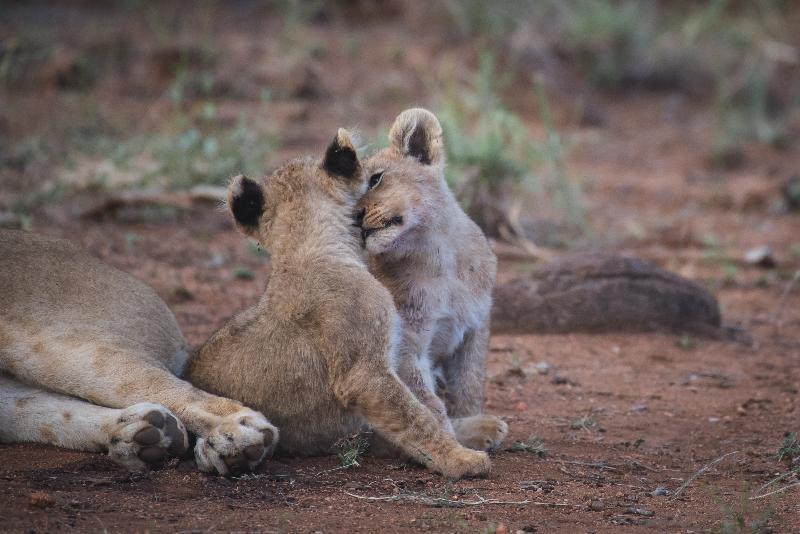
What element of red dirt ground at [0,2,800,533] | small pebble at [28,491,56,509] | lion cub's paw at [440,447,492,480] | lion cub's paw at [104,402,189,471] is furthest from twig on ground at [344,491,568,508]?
small pebble at [28,491,56,509]

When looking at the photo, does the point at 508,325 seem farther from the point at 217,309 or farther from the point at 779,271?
the point at 779,271

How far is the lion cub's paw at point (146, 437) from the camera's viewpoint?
4.08 m

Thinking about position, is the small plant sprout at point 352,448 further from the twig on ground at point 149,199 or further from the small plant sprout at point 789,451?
the twig on ground at point 149,199

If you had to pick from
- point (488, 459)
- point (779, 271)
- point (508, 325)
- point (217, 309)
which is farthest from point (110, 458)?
point (779, 271)

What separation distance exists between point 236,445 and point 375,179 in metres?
1.31

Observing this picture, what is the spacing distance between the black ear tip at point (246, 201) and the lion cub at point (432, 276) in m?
0.40

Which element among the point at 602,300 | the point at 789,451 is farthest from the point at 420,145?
the point at 602,300

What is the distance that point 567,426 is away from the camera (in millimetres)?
5195

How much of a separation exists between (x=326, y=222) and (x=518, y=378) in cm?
202

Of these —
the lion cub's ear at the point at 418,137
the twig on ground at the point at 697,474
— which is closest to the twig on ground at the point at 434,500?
the twig on ground at the point at 697,474

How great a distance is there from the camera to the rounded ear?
14.7 ft

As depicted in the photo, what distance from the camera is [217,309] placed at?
6.78m

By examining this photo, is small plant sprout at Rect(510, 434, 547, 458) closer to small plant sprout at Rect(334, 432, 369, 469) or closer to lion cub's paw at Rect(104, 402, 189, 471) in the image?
small plant sprout at Rect(334, 432, 369, 469)

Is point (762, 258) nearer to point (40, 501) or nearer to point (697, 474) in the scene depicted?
point (697, 474)
